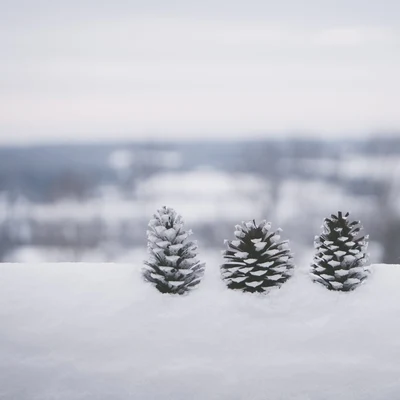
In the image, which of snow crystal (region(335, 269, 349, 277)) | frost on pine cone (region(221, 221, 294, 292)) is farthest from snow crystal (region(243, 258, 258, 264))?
snow crystal (region(335, 269, 349, 277))

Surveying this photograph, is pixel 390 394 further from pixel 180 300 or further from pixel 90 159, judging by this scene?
pixel 90 159

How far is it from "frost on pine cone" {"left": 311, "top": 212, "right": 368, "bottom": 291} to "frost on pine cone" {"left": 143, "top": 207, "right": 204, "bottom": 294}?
0.95m

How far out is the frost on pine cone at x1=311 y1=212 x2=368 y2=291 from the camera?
11.2ft

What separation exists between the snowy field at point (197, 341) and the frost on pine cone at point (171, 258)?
100mm

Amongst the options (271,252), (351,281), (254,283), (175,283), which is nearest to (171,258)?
(175,283)

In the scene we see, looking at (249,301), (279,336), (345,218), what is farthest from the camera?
(345,218)

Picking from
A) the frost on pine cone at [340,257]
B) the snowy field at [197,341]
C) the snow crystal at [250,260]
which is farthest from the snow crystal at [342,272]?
the snow crystal at [250,260]

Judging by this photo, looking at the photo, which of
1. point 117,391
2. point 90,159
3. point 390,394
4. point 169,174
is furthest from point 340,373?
point 90,159

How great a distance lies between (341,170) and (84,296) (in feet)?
22.1

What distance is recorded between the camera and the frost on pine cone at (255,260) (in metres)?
3.41

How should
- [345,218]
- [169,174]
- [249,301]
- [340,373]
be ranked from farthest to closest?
[169,174]
[345,218]
[249,301]
[340,373]

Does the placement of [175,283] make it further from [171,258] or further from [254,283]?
[254,283]

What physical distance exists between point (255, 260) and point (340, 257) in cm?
65

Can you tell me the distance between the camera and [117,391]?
2424 millimetres
